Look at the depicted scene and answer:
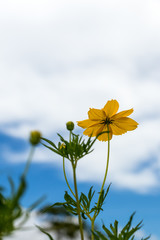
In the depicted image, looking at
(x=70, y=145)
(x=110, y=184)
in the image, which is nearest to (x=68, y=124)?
(x=70, y=145)

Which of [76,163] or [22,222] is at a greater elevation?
[76,163]

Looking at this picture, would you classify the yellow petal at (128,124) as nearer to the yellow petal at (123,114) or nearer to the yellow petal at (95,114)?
the yellow petal at (123,114)

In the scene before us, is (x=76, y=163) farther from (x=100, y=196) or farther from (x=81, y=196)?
(x=81, y=196)

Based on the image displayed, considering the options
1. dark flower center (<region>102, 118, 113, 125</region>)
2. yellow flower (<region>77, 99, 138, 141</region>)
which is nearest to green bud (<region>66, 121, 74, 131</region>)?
yellow flower (<region>77, 99, 138, 141</region>)

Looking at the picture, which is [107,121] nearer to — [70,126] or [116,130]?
[116,130]

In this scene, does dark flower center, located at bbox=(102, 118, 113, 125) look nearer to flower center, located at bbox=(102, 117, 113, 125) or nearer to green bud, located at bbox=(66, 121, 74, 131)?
flower center, located at bbox=(102, 117, 113, 125)

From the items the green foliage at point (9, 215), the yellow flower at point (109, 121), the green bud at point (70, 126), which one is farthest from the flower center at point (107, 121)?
the green foliage at point (9, 215)
